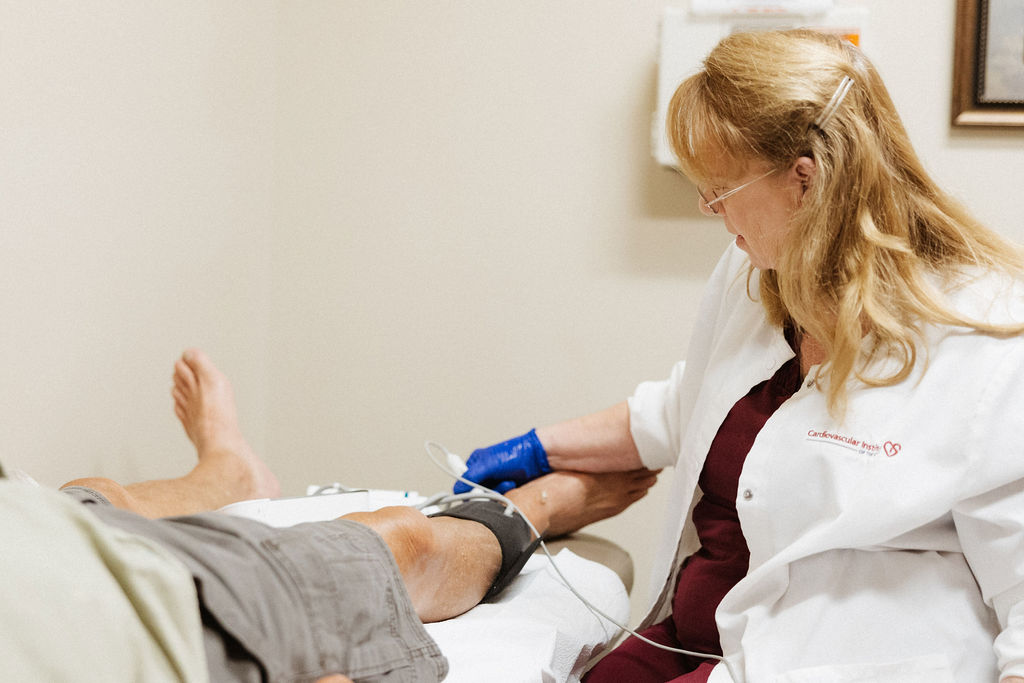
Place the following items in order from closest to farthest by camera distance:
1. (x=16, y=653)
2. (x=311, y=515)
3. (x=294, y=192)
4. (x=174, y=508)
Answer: (x=16, y=653) → (x=311, y=515) → (x=174, y=508) → (x=294, y=192)

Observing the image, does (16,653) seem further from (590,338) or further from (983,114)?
(983,114)

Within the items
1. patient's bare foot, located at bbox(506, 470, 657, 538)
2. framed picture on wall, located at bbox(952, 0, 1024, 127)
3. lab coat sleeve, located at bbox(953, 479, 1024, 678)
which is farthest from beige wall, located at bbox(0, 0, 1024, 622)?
lab coat sleeve, located at bbox(953, 479, 1024, 678)

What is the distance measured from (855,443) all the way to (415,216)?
1199 mm

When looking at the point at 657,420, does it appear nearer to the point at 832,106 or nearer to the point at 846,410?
the point at 846,410

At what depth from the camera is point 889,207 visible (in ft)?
3.54

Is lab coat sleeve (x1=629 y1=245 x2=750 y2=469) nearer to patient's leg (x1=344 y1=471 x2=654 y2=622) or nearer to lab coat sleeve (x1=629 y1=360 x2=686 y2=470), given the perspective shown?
lab coat sleeve (x1=629 y1=360 x2=686 y2=470)

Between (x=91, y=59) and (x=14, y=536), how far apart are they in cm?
107

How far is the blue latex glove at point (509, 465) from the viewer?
5.02 feet

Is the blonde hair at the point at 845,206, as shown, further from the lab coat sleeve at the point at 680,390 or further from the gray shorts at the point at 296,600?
the gray shorts at the point at 296,600

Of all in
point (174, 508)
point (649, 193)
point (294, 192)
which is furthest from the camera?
point (294, 192)

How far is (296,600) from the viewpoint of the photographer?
2.47 ft

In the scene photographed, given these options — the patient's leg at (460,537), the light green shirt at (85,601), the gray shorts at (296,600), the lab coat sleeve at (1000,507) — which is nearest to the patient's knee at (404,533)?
the patient's leg at (460,537)

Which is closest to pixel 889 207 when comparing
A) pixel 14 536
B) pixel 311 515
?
pixel 311 515

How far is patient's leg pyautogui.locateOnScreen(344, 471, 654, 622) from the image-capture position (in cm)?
102
